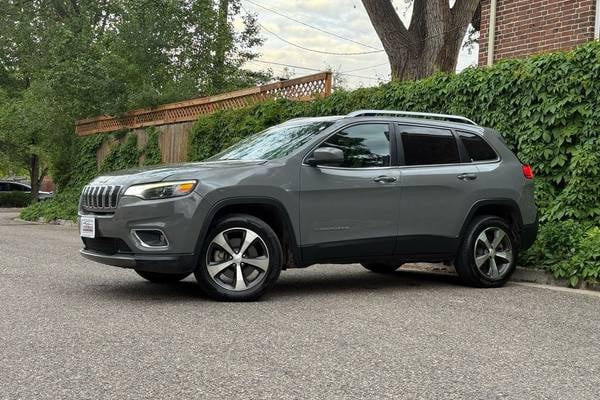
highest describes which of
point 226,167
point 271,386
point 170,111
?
point 170,111

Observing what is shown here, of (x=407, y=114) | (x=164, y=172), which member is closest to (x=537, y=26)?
(x=407, y=114)

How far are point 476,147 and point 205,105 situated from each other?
981 cm

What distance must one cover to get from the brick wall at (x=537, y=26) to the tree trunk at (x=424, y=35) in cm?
102

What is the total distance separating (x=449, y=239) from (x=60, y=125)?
18.1m

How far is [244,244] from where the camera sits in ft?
20.6

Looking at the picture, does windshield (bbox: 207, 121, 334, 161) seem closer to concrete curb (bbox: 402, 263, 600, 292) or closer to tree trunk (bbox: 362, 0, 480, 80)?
concrete curb (bbox: 402, 263, 600, 292)

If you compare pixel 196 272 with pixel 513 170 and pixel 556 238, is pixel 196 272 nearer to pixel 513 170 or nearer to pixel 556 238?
pixel 513 170

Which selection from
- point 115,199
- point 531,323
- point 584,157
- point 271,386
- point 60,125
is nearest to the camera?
point 271,386

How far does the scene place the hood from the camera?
6152 mm

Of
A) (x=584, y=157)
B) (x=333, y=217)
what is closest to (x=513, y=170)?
(x=584, y=157)

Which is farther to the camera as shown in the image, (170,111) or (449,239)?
(170,111)

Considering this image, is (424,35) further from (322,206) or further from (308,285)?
(322,206)

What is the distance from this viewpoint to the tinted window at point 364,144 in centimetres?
698

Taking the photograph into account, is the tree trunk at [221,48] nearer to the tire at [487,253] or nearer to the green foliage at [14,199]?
the tire at [487,253]
